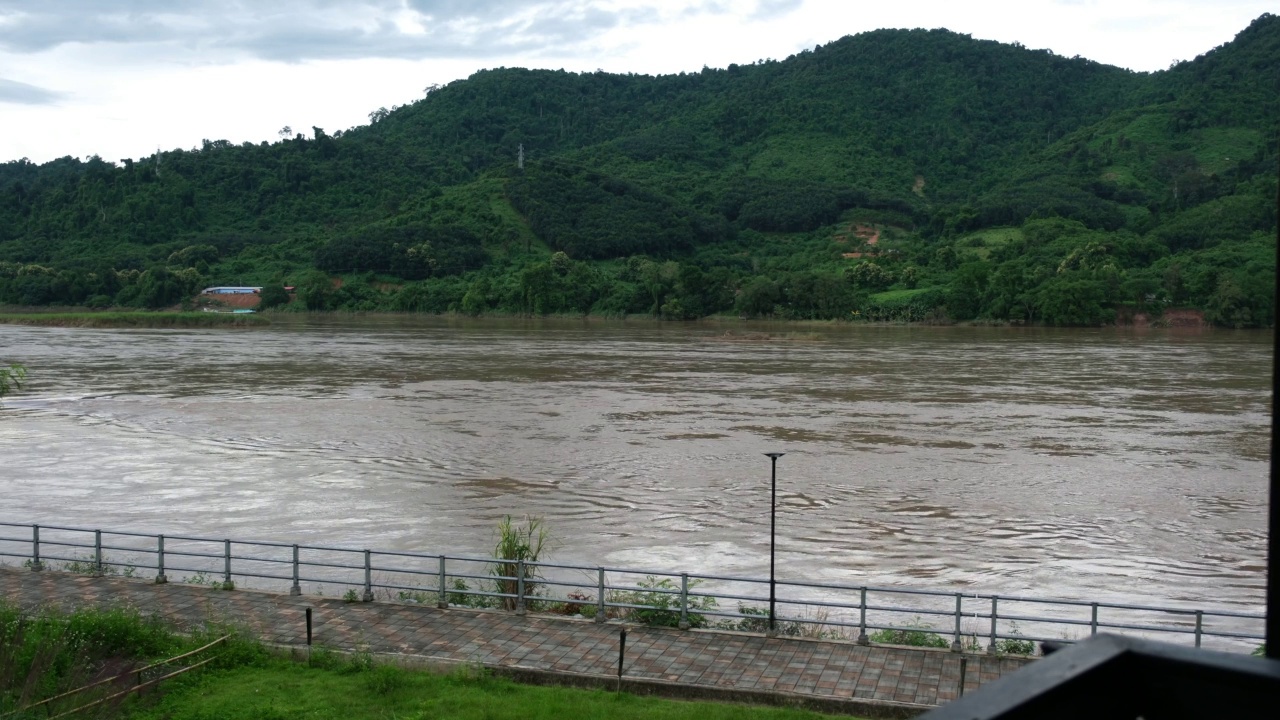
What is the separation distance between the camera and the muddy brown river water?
22141 millimetres

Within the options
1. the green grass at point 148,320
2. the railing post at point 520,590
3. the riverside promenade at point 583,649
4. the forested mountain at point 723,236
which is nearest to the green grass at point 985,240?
the forested mountain at point 723,236

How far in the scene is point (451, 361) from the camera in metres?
64.2

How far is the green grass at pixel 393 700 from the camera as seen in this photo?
36.5ft

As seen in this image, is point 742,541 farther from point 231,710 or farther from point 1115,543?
point 231,710

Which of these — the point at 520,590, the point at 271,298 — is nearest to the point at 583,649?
the point at 520,590

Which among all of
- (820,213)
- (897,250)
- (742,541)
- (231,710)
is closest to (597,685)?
(231,710)

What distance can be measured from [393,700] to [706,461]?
69.5 feet

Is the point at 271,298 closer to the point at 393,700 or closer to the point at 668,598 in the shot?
the point at 668,598

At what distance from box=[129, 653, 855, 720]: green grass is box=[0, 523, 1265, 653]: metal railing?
1.78 meters

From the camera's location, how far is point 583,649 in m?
13.4

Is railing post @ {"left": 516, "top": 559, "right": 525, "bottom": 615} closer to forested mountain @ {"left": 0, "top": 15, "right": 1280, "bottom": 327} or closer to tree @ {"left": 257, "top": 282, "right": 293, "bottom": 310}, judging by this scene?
forested mountain @ {"left": 0, "top": 15, "right": 1280, "bottom": 327}

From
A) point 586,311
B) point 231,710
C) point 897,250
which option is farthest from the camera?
point 897,250

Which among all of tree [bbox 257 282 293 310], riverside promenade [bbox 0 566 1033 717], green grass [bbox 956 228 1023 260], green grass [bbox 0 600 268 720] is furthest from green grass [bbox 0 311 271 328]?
green grass [bbox 0 600 268 720]

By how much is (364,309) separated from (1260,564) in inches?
4974
